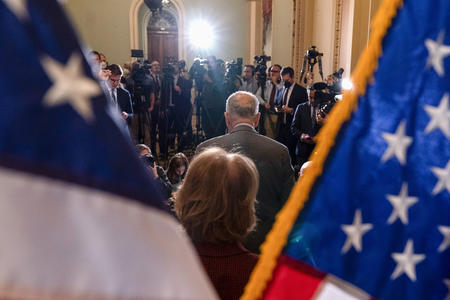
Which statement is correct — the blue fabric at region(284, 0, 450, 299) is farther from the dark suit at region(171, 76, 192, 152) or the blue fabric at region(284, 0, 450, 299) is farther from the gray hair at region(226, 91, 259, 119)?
the dark suit at region(171, 76, 192, 152)

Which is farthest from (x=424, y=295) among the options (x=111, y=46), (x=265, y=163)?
(x=111, y=46)

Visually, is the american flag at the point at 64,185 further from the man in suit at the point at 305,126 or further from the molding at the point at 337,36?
the molding at the point at 337,36

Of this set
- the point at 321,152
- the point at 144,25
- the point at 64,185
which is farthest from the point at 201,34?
the point at 64,185

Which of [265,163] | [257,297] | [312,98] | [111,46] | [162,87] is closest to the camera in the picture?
[257,297]

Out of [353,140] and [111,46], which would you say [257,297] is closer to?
[353,140]

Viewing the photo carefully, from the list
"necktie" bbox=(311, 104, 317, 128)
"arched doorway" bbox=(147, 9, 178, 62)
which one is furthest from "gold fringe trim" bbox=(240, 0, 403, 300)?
"arched doorway" bbox=(147, 9, 178, 62)

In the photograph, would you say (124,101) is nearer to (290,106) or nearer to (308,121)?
(290,106)

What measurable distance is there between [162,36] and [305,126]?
10.7 meters

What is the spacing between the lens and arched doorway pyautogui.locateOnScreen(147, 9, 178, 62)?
45.8 feet

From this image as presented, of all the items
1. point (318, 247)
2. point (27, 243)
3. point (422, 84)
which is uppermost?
point (422, 84)

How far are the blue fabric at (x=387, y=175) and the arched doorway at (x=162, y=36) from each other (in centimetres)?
1345

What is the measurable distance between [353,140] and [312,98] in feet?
11.5

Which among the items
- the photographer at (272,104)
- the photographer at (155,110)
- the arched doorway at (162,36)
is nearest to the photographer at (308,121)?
the photographer at (272,104)

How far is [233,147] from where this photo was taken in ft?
7.66
